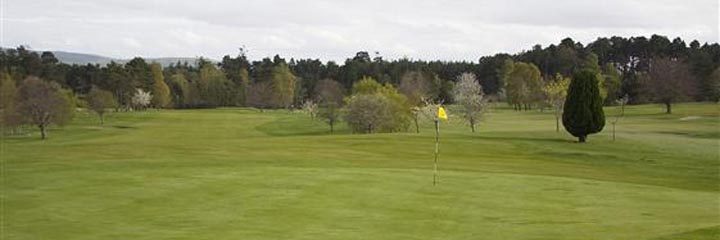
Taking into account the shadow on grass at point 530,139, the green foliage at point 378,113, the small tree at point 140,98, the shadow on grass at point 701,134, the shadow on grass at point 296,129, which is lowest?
the shadow on grass at point 296,129

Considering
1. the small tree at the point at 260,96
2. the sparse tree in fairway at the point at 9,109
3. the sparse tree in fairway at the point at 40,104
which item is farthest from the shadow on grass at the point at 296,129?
the small tree at the point at 260,96

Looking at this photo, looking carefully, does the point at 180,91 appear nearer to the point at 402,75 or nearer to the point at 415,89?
the point at 402,75

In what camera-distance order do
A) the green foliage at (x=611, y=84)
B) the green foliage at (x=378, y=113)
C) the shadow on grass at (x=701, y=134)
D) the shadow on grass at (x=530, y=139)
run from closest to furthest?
the shadow on grass at (x=530, y=139) → the shadow on grass at (x=701, y=134) → the green foliage at (x=378, y=113) → the green foliage at (x=611, y=84)

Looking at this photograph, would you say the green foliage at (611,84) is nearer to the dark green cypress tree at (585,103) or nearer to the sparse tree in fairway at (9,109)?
the dark green cypress tree at (585,103)

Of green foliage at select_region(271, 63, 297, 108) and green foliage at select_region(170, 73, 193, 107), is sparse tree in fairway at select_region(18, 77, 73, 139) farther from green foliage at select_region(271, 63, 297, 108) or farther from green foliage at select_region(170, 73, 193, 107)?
green foliage at select_region(170, 73, 193, 107)

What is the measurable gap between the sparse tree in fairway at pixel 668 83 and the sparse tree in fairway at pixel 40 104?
246 feet

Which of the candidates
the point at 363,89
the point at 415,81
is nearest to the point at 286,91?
the point at 415,81

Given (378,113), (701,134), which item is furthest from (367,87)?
(701,134)

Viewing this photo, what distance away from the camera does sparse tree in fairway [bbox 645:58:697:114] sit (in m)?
96.4

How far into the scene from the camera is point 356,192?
74.6ft

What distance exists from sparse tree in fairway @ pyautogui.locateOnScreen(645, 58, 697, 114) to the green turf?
53.4 meters

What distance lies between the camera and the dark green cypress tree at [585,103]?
46.9 meters

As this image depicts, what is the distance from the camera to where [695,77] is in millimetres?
121500

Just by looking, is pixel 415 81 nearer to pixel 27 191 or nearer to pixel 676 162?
pixel 676 162
